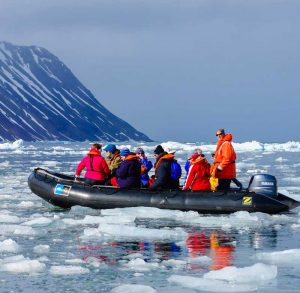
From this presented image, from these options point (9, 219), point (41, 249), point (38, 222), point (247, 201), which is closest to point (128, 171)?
point (247, 201)

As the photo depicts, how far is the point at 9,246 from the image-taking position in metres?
10.3

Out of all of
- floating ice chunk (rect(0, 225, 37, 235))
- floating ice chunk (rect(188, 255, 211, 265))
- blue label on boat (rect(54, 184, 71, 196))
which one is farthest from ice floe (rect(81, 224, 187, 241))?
blue label on boat (rect(54, 184, 71, 196))

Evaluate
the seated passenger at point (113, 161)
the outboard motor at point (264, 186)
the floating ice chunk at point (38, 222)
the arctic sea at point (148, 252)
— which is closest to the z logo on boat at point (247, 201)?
the arctic sea at point (148, 252)

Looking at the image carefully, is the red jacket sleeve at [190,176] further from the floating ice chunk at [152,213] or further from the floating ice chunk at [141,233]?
the floating ice chunk at [141,233]

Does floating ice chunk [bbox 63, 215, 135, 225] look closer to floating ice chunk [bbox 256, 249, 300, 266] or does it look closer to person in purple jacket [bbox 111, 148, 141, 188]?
person in purple jacket [bbox 111, 148, 141, 188]

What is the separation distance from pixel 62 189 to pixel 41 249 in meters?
5.49

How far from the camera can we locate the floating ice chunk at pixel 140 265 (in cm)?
890

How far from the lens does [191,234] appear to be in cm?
1213

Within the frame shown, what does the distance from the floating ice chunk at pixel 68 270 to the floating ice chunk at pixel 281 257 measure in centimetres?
248

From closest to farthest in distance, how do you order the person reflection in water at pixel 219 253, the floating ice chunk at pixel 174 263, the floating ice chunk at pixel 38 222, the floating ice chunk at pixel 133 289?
1. the floating ice chunk at pixel 133 289
2. the floating ice chunk at pixel 174 263
3. the person reflection in water at pixel 219 253
4. the floating ice chunk at pixel 38 222

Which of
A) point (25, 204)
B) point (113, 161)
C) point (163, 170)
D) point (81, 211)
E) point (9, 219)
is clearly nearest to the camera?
point (9, 219)

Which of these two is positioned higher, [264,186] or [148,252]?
[264,186]

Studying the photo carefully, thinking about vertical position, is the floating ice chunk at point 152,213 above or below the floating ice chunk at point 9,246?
above

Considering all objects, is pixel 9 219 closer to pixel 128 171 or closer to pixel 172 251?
pixel 128 171
